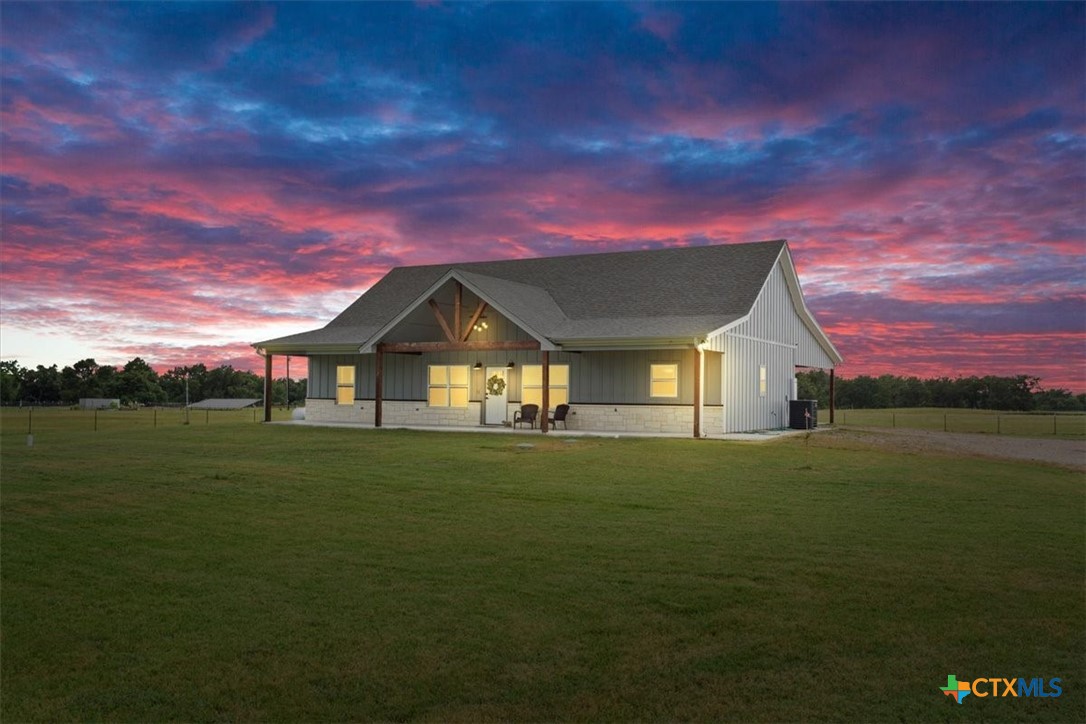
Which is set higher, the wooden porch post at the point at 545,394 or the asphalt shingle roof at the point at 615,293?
the asphalt shingle roof at the point at 615,293

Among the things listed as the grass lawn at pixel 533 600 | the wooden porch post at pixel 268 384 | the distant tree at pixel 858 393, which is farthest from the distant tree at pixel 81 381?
the grass lawn at pixel 533 600

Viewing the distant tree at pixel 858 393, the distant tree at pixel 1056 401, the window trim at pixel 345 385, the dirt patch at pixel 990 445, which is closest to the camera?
the dirt patch at pixel 990 445

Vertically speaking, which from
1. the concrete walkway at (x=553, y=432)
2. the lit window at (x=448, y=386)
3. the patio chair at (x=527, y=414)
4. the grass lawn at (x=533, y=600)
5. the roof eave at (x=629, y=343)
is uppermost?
the roof eave at (x=629, y=343)

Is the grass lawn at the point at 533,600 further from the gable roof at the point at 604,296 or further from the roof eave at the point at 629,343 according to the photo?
the gable roof at the point at 604,296

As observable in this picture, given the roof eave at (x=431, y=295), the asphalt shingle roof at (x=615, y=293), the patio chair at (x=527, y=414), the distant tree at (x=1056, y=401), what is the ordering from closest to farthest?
the roof eave at (x=431, y=295) → the asphalt shingle roof at (x=615, y=293) → the patio chair at (x=527, y=414) → the distant tree at (x=1056, y=401)

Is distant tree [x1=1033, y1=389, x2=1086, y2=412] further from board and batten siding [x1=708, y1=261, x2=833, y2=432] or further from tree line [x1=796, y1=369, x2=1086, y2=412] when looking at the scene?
board and batten siding [x1=708, y1=261, x2=833, y2=432]

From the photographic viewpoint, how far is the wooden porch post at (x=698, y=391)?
24141 mm

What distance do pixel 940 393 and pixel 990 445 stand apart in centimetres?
4902

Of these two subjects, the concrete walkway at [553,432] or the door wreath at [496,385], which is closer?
the concrete walkway at [553,432]

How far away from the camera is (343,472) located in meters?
15.4

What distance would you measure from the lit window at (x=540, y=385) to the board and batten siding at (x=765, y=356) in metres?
5.48

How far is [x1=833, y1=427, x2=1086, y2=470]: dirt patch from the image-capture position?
65.6 ft

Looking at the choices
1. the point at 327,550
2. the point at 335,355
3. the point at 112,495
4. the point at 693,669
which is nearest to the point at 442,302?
the point at 335,355

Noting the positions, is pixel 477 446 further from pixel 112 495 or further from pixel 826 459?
pixel 112 495
